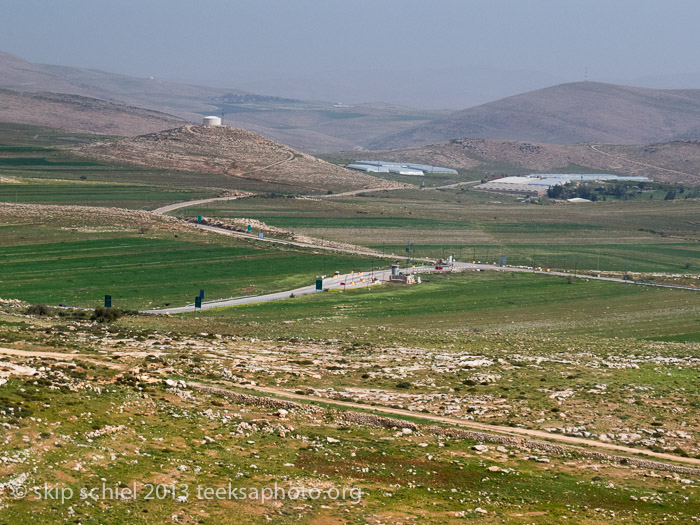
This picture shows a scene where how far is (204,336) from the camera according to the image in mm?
55656

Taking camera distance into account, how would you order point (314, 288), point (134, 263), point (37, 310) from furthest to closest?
point (134, 263), point (314, 288), point (37, 310)

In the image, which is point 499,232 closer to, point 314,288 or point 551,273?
point 551,273

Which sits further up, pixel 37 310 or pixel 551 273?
pixel 551 273

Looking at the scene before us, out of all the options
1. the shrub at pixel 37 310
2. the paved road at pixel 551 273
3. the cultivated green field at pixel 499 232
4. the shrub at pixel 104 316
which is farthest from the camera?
the cultivated green field at pixel 499 232

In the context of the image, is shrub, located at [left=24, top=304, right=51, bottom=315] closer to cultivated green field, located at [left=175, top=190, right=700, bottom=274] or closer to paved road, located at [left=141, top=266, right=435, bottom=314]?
paved road, located at [left=141, top=266, right=435, bottom=314]

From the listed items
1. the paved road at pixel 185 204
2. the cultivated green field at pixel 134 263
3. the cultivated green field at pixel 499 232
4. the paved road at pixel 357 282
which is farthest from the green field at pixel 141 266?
the paved road at pixel 185 204

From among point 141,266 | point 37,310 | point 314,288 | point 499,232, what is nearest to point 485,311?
point 314,288

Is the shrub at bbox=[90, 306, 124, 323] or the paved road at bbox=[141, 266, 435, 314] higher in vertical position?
the shrub at bbox=[90, 306, 124, 323]

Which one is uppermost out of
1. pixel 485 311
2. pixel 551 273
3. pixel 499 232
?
pixel 499 232

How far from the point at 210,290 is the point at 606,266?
62226 millimetres

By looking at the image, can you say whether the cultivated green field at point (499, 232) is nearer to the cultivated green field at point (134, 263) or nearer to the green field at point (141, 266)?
the cultivated green field at point (134, 263)

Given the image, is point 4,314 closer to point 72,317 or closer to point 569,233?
point 72,317

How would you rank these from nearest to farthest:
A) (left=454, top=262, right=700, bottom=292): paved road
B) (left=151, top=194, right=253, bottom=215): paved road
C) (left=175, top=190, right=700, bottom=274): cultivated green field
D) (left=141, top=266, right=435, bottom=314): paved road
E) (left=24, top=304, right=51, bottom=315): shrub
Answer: (left=24, top=304, right=51, bottom=315): shrub → (left=141, top=266, right=435, bottom=314): paved road → (left=454, top=262, right=700, bottom=292): paved road → (left=175, top=190, right=700, bottom=274): cultivated green field → (left=151, top=194, right=253, bottom=215): paved road

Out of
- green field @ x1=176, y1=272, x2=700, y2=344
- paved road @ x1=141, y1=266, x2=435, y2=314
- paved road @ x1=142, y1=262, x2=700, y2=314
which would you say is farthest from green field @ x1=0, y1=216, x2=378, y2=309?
green field @ x1=176, y1=272, x2=700, y2=344
